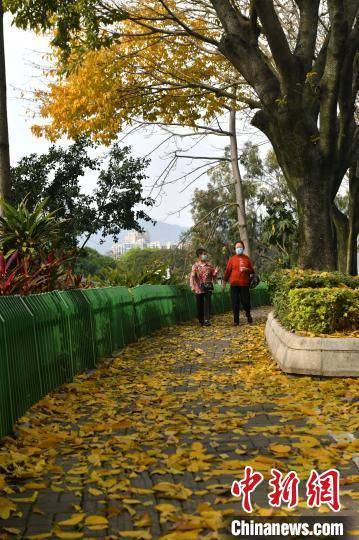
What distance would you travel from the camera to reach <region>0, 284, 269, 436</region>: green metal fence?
22.0ft

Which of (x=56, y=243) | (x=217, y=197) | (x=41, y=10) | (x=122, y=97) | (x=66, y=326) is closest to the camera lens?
(x=66, y=326)

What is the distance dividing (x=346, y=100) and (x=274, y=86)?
3273mm

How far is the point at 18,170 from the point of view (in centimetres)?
3014

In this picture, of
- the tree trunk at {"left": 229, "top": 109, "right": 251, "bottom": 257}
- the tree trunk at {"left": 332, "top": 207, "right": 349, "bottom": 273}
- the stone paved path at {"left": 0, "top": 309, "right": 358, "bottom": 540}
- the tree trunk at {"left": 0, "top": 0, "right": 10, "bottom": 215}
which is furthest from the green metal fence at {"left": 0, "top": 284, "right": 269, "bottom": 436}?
the tree trunk at {"left": 229, "top": 109, "right": 251, "bottom": 257}

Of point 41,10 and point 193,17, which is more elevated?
point 193,17

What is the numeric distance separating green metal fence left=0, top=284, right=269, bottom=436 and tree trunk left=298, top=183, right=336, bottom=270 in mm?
3579

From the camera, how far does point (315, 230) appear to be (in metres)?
14.8

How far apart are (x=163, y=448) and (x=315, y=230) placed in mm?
9366

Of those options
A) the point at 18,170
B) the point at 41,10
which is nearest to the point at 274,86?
the point at 41,10

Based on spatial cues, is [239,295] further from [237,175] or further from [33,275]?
[237,175]

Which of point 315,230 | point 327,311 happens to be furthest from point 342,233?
point 327,311

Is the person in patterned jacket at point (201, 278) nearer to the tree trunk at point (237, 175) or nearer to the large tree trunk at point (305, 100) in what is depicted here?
the large tree trunk at point (305, 100)

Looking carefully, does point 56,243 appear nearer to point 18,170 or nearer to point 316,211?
point 316,211

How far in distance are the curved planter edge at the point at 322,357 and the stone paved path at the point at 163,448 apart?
0.18 metres
